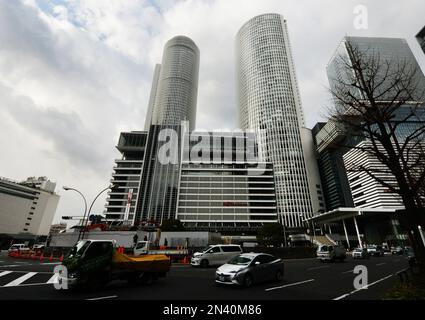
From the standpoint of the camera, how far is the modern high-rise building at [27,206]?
101925 mm

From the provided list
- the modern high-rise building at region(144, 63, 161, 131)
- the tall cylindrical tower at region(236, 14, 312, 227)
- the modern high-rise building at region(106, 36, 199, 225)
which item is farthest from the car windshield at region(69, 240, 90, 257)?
the modern high-rise building at region(144, 63, 161, 131)

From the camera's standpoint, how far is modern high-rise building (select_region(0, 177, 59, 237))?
102 meters

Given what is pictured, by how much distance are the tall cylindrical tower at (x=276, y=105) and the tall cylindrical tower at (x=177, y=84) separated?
152 ft

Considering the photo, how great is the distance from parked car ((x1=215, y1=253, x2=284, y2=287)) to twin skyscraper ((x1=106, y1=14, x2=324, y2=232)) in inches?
2723

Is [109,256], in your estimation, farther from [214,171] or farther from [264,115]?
[264,115]

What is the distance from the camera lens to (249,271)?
874 cm

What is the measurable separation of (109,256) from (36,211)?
14863cm

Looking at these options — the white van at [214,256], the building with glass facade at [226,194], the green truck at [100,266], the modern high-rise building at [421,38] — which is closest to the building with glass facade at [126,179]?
the building with glass facade at [226,194]

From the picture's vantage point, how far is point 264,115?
116000 millimetres

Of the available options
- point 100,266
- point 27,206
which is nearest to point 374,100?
point 100,266

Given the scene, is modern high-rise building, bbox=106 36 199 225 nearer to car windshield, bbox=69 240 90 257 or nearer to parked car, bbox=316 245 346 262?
parked car, bbox=316 245 346 262

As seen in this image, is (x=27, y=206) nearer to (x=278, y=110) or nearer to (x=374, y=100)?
(x=278, y=110)

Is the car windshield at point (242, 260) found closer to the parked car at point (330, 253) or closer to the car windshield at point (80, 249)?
the car windshield at point (80, 249)
